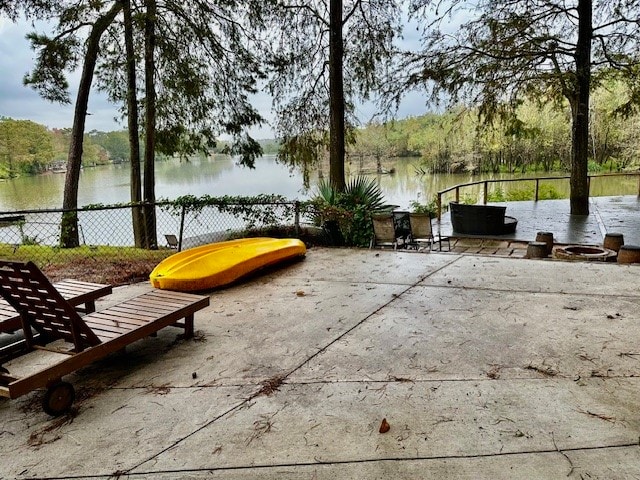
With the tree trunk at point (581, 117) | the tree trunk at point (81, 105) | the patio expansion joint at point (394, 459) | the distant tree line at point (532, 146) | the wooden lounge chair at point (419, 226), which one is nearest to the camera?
the patio expansion joint at point (394, 459)

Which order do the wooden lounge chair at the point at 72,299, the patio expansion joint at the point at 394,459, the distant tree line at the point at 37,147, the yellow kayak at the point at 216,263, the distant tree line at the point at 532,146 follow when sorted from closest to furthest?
the patio expansion joint at the point at 394,459 → the wooden lounge chair at the point at 72,299 → the yellow kayak at the point at 216,263 → the distant tree line at the point at 37,147 → the distant tree line at the point at 532,146

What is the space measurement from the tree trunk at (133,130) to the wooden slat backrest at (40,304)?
6594mm

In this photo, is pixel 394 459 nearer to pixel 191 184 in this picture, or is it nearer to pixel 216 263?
pixel 216 263

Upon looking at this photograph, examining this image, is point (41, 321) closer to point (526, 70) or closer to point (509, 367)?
point (509, 367)

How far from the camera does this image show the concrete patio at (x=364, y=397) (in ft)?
5.88

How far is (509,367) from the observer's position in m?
2.56

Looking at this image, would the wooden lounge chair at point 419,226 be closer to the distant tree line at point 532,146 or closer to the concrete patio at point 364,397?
the concrete patio at point 364,397

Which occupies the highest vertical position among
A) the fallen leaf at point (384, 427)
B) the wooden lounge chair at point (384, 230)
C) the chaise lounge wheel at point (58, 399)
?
the wooden lounge chair at point (384, 230)

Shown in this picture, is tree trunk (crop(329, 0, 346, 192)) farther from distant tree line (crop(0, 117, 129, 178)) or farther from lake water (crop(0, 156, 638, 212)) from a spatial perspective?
distant tree line (crop(0, 117, 129, 178))

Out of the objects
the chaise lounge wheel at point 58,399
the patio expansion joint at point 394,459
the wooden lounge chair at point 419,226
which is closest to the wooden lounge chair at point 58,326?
the chaise lounge wheel at point 58,399

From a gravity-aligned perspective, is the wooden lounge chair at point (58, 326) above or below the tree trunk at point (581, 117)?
below

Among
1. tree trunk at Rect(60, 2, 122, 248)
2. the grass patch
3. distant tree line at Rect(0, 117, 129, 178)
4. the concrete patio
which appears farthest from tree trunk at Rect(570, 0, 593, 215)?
distant tree line at Rect(0, 117, 129, 178)

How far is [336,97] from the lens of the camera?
8.30m

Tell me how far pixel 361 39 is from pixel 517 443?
8468mm
